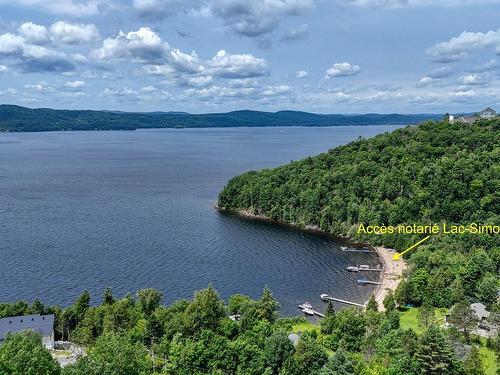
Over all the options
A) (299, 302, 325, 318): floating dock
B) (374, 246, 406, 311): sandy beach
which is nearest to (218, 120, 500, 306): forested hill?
(374, 246, 406, 311): sandy beach

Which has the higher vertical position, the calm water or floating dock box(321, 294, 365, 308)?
the calm water

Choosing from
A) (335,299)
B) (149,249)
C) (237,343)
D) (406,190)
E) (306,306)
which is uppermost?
(406,190)

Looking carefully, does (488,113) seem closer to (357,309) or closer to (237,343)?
(357,309)

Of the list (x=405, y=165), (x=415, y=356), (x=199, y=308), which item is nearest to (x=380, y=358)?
(x=415, y=356)

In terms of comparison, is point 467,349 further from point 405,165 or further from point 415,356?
point 405,165

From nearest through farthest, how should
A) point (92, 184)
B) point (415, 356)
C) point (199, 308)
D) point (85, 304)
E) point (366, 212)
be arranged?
point (415, 356), point (199, 308), point (85, 304), point (366, 212), point (92, 184)

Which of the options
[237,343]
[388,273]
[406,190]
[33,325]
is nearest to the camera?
[237,343]

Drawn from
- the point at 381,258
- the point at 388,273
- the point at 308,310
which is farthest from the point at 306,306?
the point at 381,258

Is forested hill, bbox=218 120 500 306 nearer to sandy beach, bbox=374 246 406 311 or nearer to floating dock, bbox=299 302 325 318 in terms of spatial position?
sandy beach, bbox=374 246 406 311
